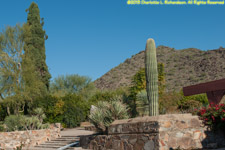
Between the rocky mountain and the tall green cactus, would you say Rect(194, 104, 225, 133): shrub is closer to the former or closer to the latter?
the tall green cactus

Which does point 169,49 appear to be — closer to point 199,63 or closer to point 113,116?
point 199,63

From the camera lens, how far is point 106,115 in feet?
36.7

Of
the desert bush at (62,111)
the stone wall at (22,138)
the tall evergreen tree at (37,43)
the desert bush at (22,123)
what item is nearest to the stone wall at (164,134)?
the stone wall at (22,138)

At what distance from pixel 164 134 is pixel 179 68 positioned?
1602 inches

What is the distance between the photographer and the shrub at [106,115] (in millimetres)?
11055

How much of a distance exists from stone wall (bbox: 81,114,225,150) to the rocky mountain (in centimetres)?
3027

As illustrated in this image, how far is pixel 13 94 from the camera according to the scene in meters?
23.8

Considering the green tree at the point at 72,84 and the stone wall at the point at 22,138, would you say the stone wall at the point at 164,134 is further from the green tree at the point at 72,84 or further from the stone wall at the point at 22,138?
the green tree at the point at 72,84

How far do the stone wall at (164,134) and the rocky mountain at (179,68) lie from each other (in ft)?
99.3

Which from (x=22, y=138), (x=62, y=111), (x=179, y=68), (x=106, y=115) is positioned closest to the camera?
(x=106, y=115)

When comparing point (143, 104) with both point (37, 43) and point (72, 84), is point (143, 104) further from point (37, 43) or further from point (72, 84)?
point (72, 84)

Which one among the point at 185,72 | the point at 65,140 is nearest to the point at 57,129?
the point at 65,140

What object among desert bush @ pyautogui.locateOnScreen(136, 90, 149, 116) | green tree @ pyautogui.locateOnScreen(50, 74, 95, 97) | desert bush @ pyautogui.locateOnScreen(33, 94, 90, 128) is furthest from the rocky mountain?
desert bush @ pyautogui.locateOnScreen(136, 90, 149, 116)

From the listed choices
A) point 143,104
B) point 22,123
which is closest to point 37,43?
point 22,123
